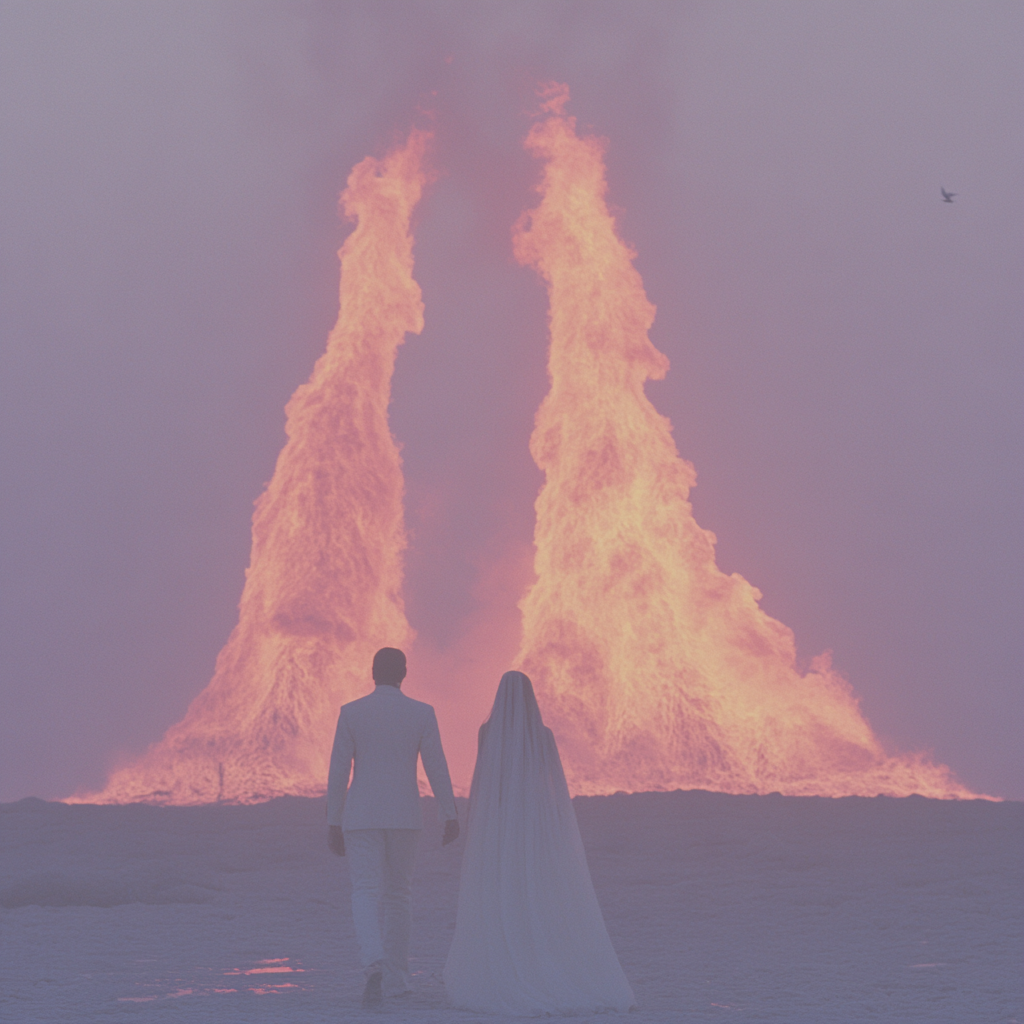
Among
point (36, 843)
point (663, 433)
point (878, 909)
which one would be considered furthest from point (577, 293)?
point (878, 909)

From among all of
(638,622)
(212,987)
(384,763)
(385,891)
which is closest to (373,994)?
(385,891)

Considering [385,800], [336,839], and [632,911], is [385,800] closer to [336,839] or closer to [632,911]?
[336,839]

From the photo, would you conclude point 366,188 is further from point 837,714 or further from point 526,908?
point 526,908

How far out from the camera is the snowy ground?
376 inches

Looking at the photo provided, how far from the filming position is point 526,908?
8.62m

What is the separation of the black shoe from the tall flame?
2711 cm

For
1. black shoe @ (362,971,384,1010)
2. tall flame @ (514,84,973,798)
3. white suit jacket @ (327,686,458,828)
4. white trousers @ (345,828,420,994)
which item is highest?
tall flame @ (514,84,973,798)

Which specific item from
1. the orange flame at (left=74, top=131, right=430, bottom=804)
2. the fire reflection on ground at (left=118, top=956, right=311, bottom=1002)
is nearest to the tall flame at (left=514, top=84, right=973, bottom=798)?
the orange flame at (left=74, top=131, right=430, bottom=804)

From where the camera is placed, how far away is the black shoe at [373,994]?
8.44m

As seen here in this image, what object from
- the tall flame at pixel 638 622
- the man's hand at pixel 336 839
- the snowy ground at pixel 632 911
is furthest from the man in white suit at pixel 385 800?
the tall flame at pixel 638 622

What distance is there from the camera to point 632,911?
16.6 meters

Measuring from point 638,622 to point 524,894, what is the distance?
27.7 meters

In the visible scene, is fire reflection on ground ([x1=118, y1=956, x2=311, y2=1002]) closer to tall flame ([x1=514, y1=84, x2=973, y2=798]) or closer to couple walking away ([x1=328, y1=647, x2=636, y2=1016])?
couple walking away ([x1=328, y1=647, x2=636, y2=1016])

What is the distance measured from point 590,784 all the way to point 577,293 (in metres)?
14.9
